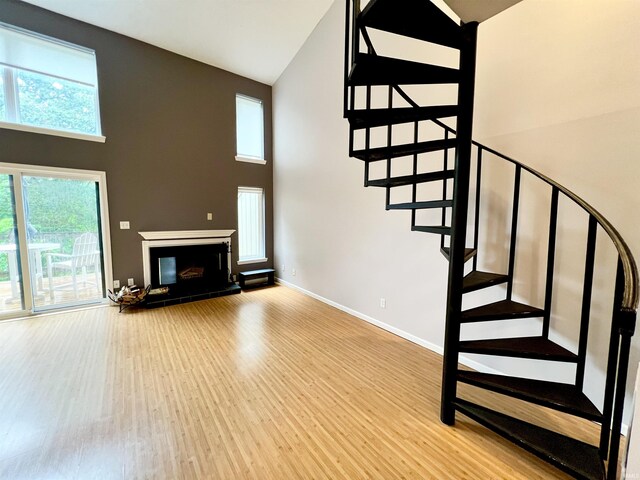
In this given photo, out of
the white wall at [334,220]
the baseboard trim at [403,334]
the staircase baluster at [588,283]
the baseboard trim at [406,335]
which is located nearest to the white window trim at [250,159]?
the white wall at [334,220]

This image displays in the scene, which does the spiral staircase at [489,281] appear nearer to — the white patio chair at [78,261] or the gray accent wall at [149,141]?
the gray accent wall at [149,141]

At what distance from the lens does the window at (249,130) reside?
18.5ft

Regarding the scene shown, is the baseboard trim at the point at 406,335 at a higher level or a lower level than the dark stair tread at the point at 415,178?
lower

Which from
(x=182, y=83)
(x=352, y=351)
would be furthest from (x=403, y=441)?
(x=182, y=83)

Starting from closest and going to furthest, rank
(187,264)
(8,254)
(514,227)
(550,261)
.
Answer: (550,261)
(514,227)
(8,254)
(187,264)

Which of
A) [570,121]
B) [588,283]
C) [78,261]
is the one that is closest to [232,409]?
[588,283]

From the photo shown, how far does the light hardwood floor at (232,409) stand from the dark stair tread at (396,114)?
226 cm

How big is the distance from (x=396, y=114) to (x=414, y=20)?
1.83ft

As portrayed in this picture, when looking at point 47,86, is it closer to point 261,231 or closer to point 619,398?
point 261,231

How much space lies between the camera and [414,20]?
5.40ft

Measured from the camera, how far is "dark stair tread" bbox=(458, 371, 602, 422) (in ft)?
5.06

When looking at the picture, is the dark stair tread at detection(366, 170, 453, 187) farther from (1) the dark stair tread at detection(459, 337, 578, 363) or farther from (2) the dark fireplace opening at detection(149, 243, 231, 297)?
(2) the dark fireplace opening at detection(149, 243, 231, 297)

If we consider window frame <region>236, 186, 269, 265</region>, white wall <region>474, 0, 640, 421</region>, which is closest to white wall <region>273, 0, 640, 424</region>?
white wall <region>474, 0, 640, 421</region>

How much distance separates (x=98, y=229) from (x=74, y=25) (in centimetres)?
296
